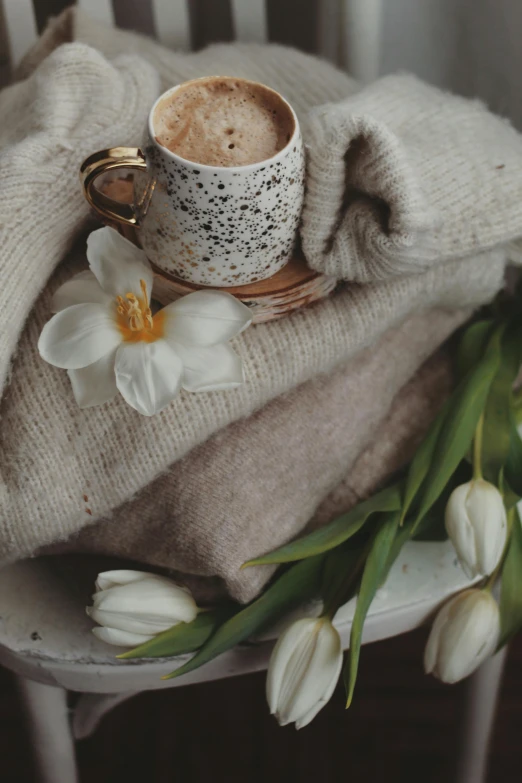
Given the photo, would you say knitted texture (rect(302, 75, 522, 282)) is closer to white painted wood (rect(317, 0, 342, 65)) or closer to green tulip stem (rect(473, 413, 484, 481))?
green tulip stem (rect(473, 413, 484, 481))

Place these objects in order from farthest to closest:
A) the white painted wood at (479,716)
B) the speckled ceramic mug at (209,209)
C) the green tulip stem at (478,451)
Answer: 1. the white painted wood at (479,716)
2. the green tulip stem at (478,451)
3. the speckled ceramic mug at (209,209)

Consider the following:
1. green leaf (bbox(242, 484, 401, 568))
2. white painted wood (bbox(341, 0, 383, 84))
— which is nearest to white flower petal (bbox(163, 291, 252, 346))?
green leaf (bbox(242, 484, 401, 568))

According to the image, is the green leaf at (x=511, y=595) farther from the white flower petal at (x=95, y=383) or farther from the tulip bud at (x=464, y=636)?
the white flower petal at (x=95, y=383)

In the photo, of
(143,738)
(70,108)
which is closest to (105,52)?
(70,108)

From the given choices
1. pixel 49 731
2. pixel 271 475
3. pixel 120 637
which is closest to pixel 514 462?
pixel 271 475

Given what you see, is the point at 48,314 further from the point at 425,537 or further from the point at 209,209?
the point at 425,537

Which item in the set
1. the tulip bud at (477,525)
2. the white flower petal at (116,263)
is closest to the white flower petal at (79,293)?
the white flower petal at (116,263)
